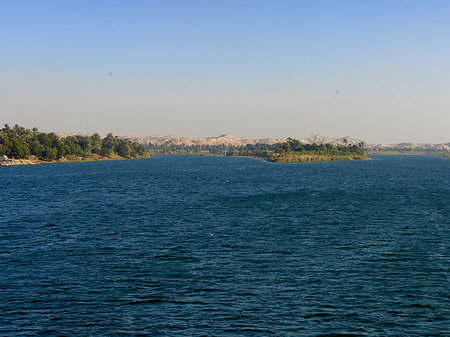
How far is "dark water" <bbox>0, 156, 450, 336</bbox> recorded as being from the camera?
126 feet

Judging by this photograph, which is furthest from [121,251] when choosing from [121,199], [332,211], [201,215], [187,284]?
[121,199]

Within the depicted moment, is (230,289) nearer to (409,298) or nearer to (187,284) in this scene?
(187,284)

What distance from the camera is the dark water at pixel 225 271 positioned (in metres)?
38.3

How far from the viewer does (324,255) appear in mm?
60406

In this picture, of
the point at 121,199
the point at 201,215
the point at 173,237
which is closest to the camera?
the point at 173,237

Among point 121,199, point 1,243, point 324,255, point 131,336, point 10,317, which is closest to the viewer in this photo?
point 131,336

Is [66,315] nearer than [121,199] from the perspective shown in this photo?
Yes

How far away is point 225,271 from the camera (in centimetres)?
5278

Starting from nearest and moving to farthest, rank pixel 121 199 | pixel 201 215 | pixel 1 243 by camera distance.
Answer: pixel 1 243, pixel 201 215, pixel 121 199

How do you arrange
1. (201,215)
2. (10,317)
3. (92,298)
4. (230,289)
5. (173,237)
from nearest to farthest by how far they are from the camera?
(10,317), (92,298), (230,289), (173,237), (201,215)

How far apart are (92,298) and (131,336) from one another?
991 centimetres

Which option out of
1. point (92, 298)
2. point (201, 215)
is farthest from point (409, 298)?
point (201, 215)

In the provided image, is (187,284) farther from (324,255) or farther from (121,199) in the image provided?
(121,199)

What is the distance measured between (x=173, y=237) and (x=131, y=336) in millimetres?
36800
